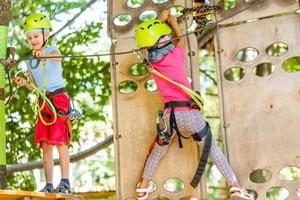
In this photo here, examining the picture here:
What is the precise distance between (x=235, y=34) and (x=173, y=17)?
567 mm

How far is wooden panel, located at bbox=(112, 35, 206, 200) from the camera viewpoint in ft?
20.1

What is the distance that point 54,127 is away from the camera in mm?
5801

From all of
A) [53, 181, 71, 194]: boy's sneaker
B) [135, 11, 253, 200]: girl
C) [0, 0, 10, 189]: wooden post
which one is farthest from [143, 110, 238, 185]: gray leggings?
[0, 0, 10, 189]: wooden post

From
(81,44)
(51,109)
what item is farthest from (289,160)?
(81,44)

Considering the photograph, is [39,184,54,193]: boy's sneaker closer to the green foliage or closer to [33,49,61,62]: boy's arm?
[33,49,61,62]: boy's arm

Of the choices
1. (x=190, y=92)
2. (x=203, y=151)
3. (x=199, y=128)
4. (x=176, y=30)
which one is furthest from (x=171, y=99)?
(x=176, y=30)

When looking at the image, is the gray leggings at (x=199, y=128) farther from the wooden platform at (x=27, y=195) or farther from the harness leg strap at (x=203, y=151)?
the wooden platform at (x=27, y=195)

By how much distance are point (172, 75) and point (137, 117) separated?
1.99ft

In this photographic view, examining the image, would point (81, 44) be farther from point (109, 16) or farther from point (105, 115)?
point (109, 16)

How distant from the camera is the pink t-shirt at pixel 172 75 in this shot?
587 centimetres

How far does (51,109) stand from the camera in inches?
227

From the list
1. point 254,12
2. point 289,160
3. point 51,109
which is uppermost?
point 254,12

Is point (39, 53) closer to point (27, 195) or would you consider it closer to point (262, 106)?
point (27, 195)

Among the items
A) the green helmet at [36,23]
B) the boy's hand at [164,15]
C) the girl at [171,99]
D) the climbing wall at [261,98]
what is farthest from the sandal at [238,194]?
the green helmet at [36,23]
